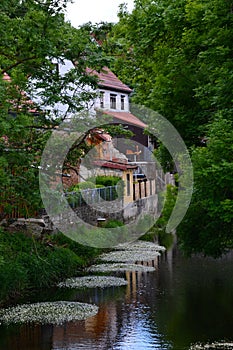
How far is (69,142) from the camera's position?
727 inches

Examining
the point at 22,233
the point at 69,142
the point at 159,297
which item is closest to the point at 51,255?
the point at 22,233

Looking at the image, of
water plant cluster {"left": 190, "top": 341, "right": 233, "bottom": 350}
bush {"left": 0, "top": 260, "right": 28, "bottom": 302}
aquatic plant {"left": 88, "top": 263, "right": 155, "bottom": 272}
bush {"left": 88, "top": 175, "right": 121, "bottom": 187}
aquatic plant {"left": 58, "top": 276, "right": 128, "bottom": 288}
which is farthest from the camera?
bush {"left": 88, "top": 175, "right": 121, "bottom": 187}

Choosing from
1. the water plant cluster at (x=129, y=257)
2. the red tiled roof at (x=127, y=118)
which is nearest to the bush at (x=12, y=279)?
the water plant cluster at (x=129, y=257)

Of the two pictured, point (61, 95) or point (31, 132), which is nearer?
point (61, 95)

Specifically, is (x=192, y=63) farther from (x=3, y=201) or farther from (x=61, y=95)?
(x=3, y=201)

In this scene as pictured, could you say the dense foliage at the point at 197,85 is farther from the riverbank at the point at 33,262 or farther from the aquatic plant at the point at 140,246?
the aquatic plant at the point at 140,246

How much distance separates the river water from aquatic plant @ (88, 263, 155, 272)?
0.89m

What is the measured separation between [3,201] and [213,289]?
7831 millimetres

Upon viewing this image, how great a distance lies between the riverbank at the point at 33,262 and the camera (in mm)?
19812

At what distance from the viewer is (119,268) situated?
2622 cm

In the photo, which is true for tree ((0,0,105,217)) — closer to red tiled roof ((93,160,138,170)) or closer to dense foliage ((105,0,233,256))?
dense foliage ((105,0,233,256))

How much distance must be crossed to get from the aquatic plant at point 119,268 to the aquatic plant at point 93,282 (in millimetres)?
1638

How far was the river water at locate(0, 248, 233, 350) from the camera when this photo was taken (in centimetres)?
1545

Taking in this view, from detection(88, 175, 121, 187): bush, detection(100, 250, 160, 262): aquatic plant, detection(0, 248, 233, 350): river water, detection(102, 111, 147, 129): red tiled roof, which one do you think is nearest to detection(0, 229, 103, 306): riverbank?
detection(0, 248, 233, 350): river water
